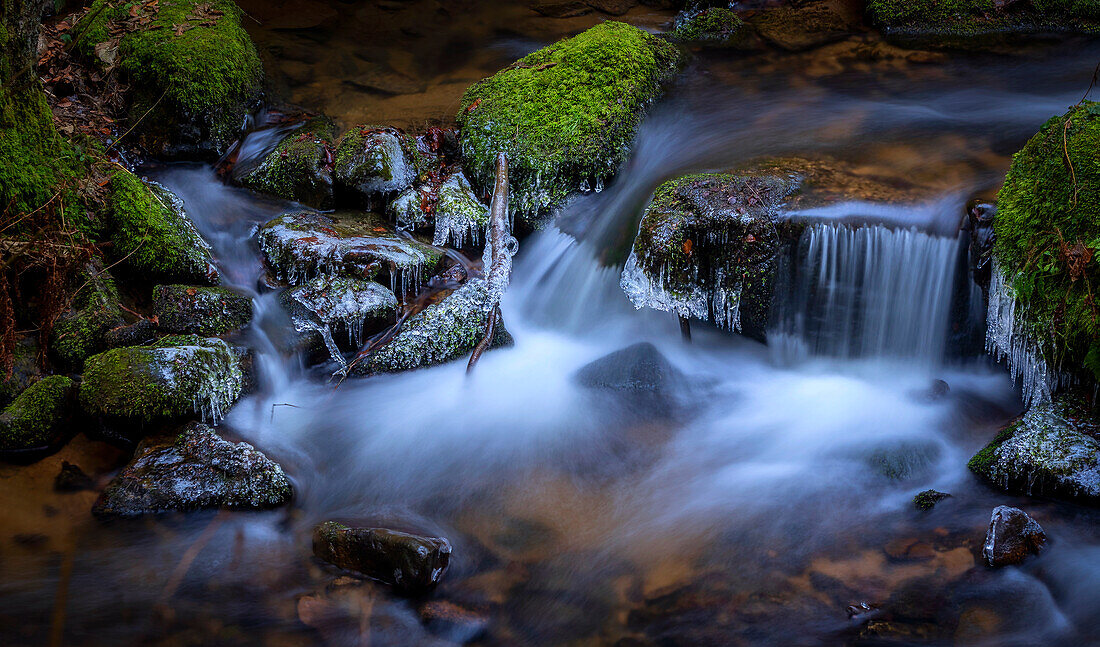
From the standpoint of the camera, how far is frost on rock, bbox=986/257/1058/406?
4.45m

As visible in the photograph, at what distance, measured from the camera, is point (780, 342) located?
17.6ft

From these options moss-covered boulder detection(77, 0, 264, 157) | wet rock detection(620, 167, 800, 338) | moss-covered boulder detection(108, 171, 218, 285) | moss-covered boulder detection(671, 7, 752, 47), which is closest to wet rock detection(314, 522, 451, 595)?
wet rock detection(620, 167, 800, 338)

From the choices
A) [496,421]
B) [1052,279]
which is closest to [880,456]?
[1052,279]

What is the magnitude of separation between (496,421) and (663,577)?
172 centimetres

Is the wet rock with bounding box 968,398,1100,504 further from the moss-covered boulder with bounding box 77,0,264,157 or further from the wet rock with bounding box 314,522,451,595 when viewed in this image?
the moss-covered boulder with bounding box 77,0,264,157

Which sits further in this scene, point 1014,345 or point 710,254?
point 710,254

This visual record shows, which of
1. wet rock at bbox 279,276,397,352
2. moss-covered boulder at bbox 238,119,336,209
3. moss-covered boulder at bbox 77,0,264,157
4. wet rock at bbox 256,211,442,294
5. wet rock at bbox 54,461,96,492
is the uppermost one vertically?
moss-covered boulder at bbox 77,0,264,157

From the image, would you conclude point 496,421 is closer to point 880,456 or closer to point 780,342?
point 780,342

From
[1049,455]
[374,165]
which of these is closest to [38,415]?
[374,165]

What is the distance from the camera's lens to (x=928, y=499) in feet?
13.5

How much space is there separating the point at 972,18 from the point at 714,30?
9.34 ft

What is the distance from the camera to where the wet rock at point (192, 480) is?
13.6 feet

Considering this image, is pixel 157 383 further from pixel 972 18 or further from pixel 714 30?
pixel 972 18

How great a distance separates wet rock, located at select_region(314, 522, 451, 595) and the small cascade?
9.86 feet
